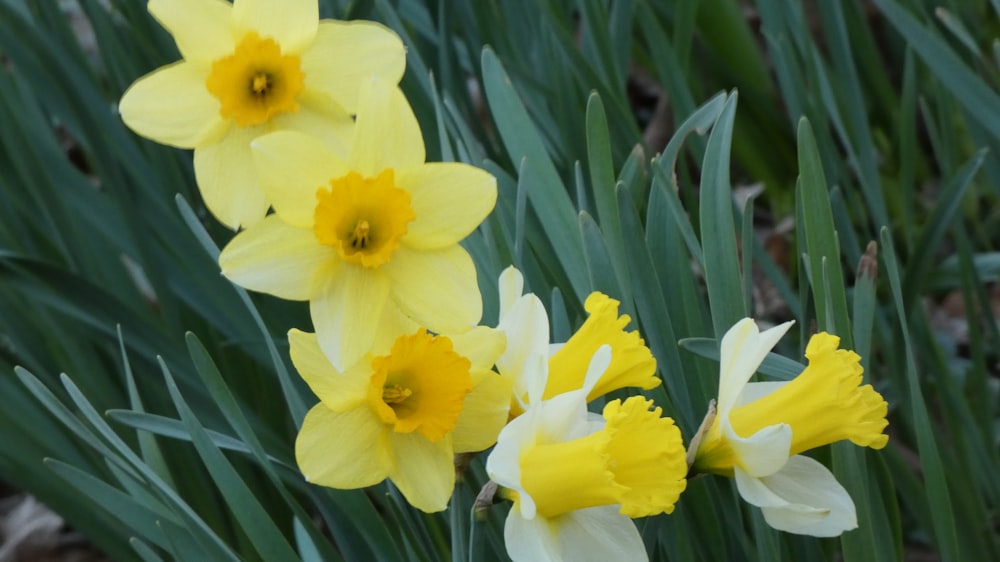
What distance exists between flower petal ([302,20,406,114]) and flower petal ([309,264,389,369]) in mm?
121

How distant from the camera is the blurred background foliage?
2.77 feet

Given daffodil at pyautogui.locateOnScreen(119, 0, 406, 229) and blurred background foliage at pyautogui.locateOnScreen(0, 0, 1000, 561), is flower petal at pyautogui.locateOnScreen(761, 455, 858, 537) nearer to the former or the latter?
blurred background foliage at pyautogui.locateOnScreen(0, 0, 1000, 561)

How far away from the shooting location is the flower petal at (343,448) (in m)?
0.65

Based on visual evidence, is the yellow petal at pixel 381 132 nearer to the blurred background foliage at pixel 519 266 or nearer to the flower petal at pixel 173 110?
the flower petal at pixel 173 110

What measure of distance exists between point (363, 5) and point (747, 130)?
39.3 inches

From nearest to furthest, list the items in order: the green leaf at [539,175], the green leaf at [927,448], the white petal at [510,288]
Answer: the white petal at [510,288]
the green leaf at [927,448]
the green leaf at [539,175]

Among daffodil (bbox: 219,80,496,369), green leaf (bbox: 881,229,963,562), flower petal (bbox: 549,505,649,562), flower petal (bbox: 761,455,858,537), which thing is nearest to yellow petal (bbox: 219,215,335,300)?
daffodil (bbox: 219,80,496,369)

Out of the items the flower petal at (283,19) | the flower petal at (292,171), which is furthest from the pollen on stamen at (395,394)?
the flower petal at (283,19)

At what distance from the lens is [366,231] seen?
0.64 m

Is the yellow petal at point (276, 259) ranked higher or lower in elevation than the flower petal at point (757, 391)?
higher

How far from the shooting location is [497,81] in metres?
0.98

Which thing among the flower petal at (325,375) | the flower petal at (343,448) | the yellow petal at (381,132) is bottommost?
the flower petal at (343,448)

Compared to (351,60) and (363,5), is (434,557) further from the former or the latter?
(363,5)

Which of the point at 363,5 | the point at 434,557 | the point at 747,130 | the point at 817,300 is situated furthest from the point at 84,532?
the point at 747,130
